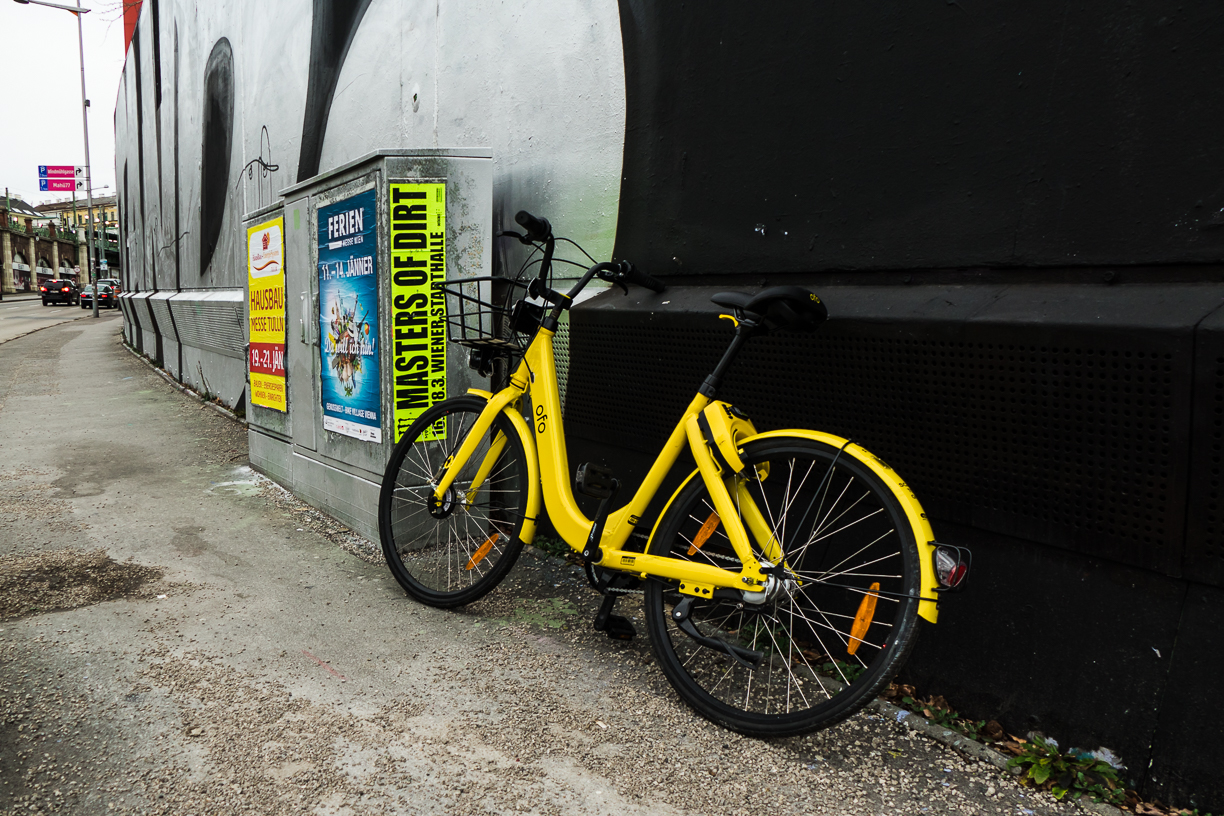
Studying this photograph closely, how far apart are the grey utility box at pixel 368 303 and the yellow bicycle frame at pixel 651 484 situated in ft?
2.87

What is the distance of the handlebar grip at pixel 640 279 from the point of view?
3223 mm

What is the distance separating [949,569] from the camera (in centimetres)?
223

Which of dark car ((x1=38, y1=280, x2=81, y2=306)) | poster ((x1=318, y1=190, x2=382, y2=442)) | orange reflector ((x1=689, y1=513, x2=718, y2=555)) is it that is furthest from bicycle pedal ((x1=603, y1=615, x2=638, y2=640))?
dark car ((x1=38, y1=280, x2=81, y2=306))

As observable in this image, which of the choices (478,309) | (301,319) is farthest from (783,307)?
(301,319)

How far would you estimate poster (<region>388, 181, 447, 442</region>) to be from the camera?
4.23m

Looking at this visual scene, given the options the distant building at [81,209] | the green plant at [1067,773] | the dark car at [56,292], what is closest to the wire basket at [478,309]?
the green plant at [1067,773]

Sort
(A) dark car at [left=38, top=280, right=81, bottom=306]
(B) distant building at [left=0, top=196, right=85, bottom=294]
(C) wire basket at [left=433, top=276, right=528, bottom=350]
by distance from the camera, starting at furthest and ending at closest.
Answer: (B) distant building at [left=0, top=196, right=85, bottom=294] < (A) dark car at [left=38, top=280, right=81, bottom=306] < (C) wire basket at [left=433, top=276, right=528, bottom=350]

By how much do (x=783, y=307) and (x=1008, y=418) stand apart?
746mm

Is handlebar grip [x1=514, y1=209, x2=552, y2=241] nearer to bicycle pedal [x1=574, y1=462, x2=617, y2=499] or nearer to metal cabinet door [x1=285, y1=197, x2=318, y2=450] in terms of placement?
bicycle pedal [x1=574, y1=462, x2=617, y2=499]

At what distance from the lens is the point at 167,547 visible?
438 cm

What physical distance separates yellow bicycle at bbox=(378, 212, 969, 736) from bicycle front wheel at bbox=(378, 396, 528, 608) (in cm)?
1

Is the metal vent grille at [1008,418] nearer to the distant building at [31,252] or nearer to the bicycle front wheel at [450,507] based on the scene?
the bicycle front wheel at [450,507]

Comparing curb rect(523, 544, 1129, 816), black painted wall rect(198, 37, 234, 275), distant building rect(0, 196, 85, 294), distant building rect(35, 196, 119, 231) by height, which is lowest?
curb rect(523, 544, 1129, 816)

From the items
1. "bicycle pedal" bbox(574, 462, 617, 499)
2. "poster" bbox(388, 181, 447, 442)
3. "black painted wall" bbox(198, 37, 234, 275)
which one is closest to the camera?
"bicycle pedal" bbox(574, 462, 617, 499)
